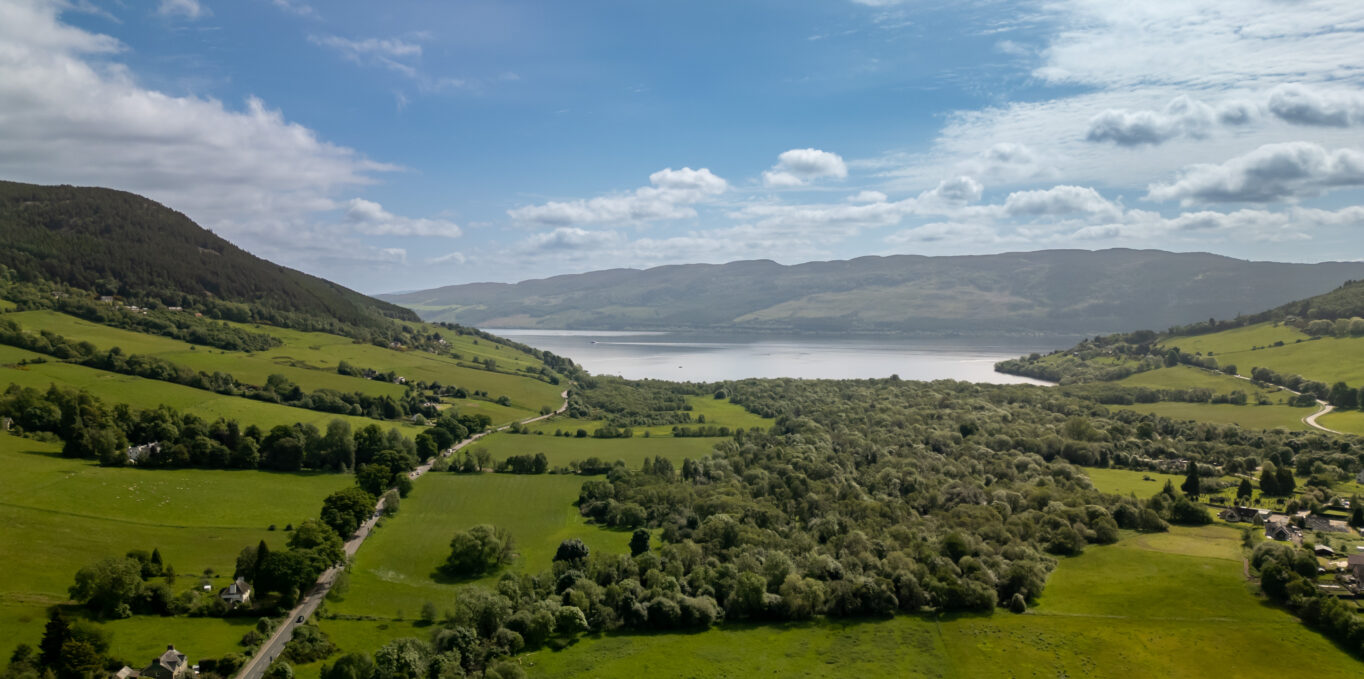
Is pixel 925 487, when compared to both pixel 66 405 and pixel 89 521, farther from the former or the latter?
pixel 66 405

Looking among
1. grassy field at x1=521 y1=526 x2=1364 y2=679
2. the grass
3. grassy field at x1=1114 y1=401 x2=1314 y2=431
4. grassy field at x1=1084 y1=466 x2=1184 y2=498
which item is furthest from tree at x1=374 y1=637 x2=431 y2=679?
grassy field at x1=1114 y1=401 x2=1314 y2=431

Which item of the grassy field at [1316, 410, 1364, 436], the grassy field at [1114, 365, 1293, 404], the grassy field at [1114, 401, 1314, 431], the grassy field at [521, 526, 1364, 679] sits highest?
the grassy field at [1114, 365, 1293, 404]

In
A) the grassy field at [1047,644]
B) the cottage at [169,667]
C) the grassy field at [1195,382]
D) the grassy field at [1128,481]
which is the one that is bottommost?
the grassy field at [1047,644]

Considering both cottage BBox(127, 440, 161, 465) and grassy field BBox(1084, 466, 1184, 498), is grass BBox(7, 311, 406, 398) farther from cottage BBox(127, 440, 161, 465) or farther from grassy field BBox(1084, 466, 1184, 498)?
grassy field BBox(1084, 466, 1184, 498)

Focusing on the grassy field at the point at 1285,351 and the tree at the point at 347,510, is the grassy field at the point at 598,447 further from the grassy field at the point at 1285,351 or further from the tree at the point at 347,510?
the grassy field at the point at 1285,351

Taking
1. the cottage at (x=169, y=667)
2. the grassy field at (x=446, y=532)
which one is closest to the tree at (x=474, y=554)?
the grassy field at (x=446, y=532)

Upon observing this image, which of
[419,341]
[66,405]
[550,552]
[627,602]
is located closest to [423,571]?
[550,552]
